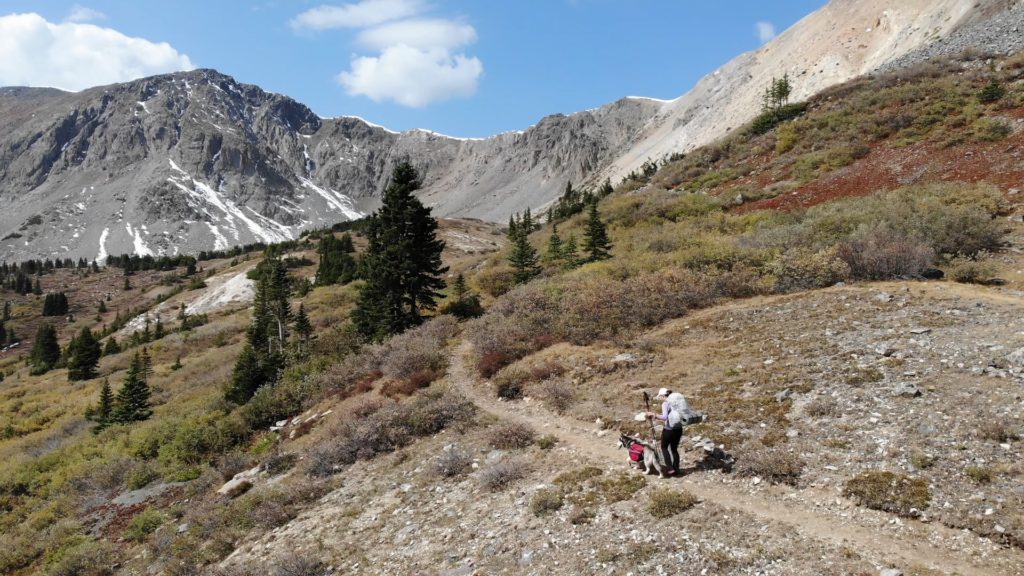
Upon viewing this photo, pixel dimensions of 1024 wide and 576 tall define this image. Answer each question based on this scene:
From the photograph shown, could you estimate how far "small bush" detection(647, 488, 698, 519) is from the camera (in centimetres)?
955

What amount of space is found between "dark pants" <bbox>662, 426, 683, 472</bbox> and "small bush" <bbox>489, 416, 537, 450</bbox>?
4282mm

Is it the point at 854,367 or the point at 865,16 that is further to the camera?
the point at 865,16

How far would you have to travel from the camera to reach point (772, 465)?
995 centimetres

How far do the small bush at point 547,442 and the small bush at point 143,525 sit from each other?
12376 mm

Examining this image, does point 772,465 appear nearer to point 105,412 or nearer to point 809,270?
point 809,270

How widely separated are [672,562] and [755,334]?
1108cm

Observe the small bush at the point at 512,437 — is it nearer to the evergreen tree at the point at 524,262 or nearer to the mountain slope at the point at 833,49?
the evergreen tree at the point at 524,262

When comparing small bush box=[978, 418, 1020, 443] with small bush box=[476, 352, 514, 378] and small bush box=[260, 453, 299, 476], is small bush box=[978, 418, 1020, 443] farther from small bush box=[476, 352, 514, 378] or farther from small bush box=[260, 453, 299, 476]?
small bush box=[260, 453, 299, 476]

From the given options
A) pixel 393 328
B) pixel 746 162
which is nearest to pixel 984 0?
pixel 746 162

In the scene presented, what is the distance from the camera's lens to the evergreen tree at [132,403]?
3444 centimetres

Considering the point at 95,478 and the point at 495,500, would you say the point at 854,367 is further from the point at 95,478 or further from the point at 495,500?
the point at 95,478

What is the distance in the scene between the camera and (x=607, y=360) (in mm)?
18281

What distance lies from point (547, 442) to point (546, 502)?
2.92m

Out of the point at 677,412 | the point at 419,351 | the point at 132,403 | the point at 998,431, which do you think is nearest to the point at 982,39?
the point at 998,431
